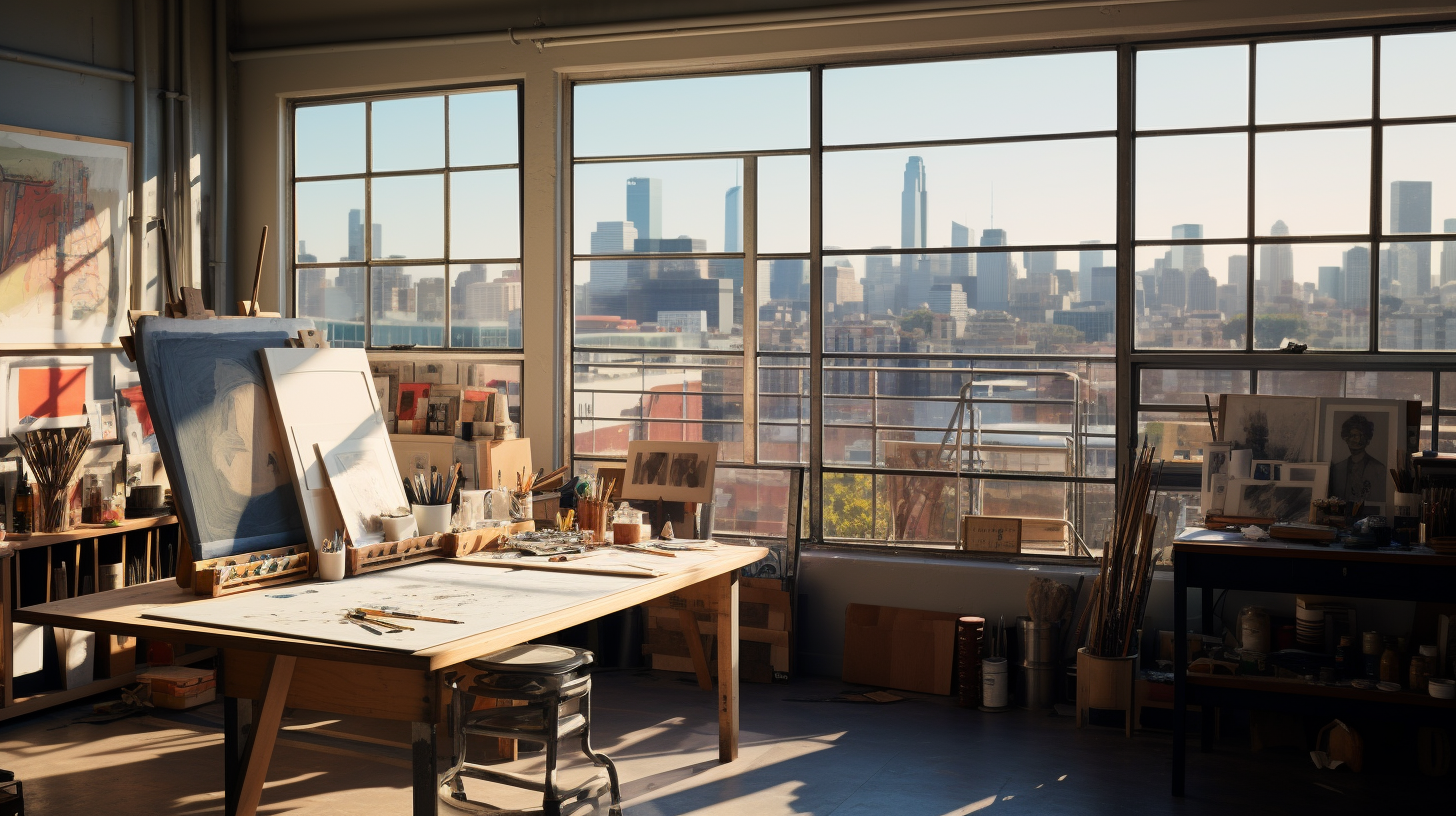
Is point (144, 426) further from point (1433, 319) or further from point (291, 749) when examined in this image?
point (1433, 319)

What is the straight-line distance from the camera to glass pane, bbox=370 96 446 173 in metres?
6.84

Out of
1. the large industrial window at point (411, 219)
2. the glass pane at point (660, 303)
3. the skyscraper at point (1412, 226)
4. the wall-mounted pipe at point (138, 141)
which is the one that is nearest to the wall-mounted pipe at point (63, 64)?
the wall-mounted pipe at point (138, 141)

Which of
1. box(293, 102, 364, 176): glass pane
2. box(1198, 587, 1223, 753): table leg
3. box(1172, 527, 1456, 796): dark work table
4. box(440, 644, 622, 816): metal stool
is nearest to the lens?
box(440, 644, 622, 816): metal stool

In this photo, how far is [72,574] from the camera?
5.65 m

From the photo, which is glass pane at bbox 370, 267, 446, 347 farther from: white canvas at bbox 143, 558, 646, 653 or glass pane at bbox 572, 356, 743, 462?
white canvas at bbox 143, 558, 646, 653

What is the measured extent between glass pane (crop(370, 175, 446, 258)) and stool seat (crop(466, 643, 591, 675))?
3.37 metres

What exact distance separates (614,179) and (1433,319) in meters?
4.08

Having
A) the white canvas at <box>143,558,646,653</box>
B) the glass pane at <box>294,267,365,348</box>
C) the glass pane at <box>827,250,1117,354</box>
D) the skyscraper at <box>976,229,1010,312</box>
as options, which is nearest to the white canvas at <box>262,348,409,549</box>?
the white canvas at <box>143,558,646,653</box>

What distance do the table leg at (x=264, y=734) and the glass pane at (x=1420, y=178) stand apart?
193 inches

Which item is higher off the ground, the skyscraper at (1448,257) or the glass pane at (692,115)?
the glass pane at (692,115)

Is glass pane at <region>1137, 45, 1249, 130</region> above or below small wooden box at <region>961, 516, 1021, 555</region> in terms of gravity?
above

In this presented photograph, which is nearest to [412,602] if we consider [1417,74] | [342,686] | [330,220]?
[342,686]

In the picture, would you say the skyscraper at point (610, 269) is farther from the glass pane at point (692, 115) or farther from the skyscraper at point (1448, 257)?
the skyscraper at point (1448, 257)

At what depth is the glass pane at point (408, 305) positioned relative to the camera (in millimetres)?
6875
